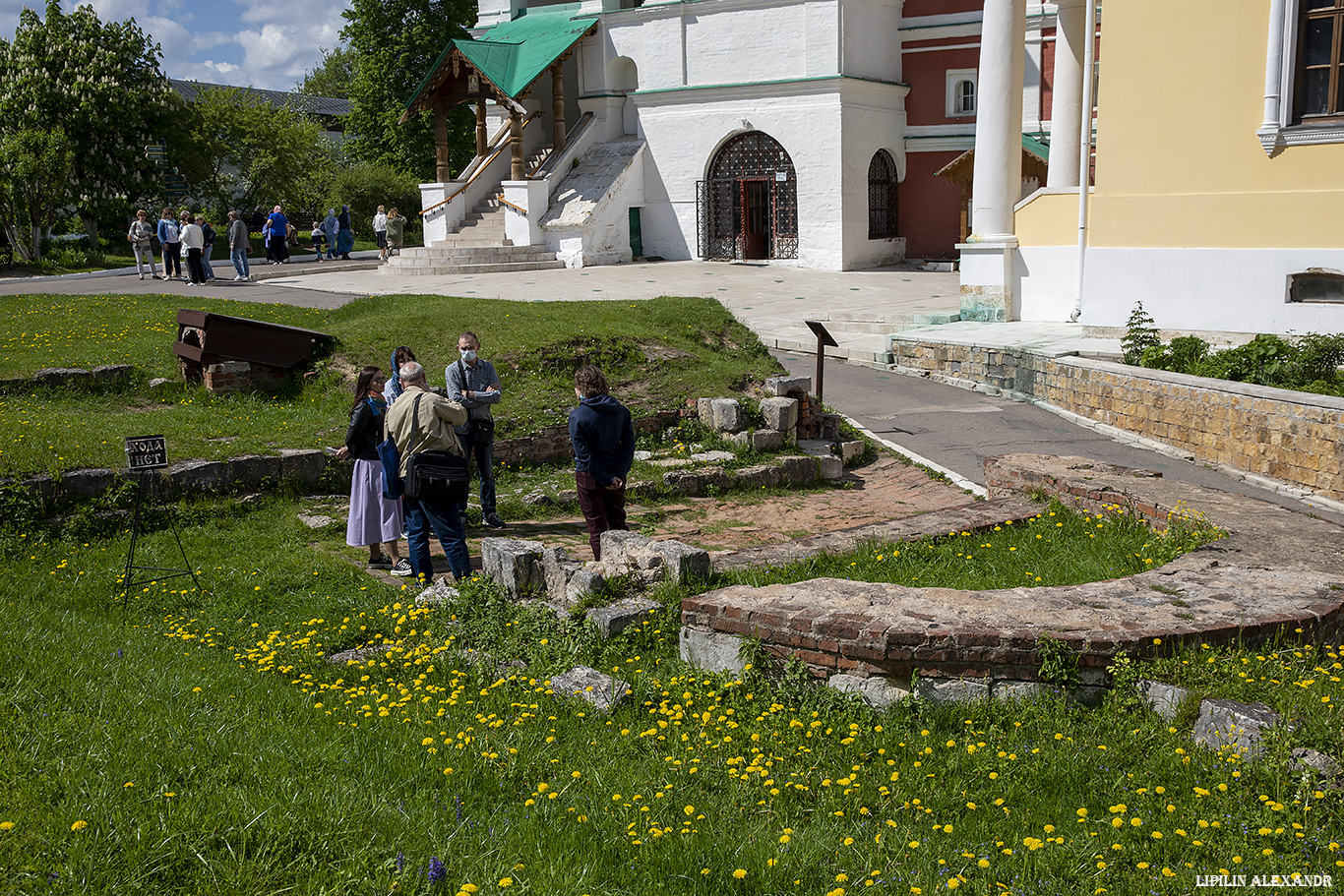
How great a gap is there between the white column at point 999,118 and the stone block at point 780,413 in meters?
9.19

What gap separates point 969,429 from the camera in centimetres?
1393

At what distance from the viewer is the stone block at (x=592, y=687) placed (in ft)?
18.6

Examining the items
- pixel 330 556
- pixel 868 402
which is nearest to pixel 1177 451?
pixel 868 402

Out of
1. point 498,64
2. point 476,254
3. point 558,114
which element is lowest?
point 476,254

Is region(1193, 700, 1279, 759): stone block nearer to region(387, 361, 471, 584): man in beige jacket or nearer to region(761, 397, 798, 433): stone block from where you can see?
region(387, 361, 471, 584): man in beige jacket

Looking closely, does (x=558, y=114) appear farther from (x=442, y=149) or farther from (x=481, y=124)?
(x=442, y=149)

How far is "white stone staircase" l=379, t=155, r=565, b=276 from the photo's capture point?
29.0 meters

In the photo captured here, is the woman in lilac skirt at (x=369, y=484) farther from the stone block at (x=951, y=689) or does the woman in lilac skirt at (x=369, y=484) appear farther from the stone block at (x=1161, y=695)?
the stone block at (x=1161, y=695)

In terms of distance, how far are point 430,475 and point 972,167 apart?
77.2 feet

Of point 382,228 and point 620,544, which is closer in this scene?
point 620,544

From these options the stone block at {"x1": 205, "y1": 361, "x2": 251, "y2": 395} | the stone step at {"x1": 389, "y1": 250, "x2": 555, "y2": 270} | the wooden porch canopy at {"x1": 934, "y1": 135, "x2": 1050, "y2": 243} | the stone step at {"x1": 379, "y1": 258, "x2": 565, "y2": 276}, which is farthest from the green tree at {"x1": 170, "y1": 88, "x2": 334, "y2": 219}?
the stone block at {"x1": 205, "y1": 361, "x2": 251, "y2": 395}

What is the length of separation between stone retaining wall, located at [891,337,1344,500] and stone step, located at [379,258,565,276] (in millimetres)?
16754

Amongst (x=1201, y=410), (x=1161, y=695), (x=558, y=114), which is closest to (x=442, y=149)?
(x=558, y=114)

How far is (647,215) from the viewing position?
33.7 m
